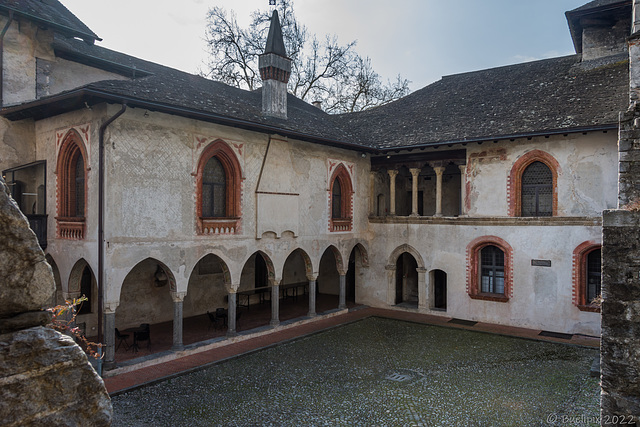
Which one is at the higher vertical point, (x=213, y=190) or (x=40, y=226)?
(x=213, y=190)

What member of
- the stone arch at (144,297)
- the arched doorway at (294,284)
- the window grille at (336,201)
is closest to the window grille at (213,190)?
the stone arch at (144,297)

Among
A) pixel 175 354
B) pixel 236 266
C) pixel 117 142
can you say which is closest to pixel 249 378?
pixel 175 354

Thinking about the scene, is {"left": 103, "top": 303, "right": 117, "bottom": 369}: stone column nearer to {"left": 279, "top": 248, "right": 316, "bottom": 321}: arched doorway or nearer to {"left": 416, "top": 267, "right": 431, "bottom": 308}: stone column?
{"left": 279, "top": 248, "right": 316, "bottom": 321}: arched doorway

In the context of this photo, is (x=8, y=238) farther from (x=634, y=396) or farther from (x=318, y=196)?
(x=318, y=196)

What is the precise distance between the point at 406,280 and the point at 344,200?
493cm

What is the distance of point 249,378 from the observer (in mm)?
11453

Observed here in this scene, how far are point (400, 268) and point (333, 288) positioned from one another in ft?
14.6

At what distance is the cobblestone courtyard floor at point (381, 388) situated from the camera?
920cm

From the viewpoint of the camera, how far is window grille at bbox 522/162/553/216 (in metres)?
16.6

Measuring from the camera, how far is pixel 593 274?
622 inches

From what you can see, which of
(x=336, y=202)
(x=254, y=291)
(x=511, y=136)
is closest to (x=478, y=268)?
(x=511, y=136)

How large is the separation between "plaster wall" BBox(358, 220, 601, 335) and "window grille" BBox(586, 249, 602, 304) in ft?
1.99

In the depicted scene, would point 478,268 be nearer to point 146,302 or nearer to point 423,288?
point 423,288

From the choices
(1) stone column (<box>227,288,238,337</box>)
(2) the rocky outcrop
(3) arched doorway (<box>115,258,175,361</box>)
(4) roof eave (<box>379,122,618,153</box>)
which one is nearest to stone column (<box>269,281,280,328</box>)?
(1) stone column (<box>227,288,238,337</box>)
